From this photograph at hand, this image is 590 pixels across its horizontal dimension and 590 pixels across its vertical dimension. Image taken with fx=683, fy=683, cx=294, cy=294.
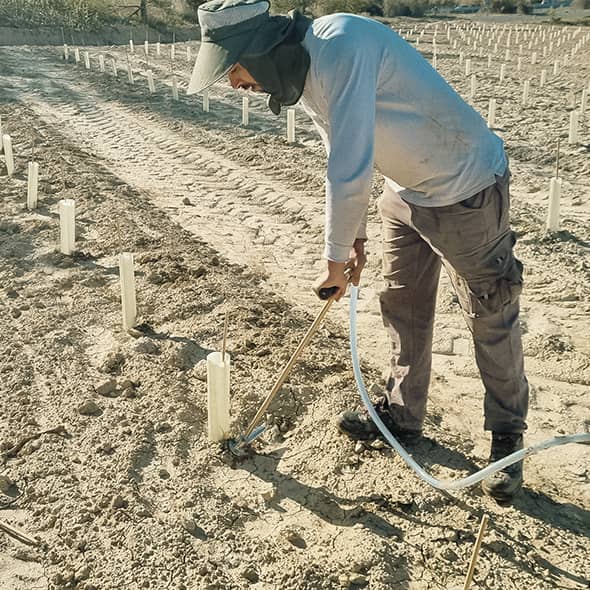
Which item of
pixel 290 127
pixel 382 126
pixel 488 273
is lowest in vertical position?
pixel 290 127

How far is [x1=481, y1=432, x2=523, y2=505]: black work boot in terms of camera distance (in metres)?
2.52

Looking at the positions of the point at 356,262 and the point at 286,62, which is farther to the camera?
the point at 356,262

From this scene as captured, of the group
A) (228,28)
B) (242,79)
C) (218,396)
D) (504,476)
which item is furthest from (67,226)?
(504,476)

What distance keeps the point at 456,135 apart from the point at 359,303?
7.71 feet

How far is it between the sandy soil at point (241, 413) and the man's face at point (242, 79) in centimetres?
151

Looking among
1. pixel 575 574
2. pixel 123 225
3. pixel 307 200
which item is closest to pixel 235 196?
pixel 307 200

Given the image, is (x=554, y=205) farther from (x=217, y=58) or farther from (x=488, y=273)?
(x=217, y=58)

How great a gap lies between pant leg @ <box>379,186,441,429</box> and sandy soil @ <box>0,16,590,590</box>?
26 cm

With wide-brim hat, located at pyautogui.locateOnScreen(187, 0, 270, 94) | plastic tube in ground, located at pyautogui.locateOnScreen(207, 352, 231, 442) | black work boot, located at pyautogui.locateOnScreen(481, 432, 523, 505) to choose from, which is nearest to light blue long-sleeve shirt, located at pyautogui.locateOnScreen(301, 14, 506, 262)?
wide-brim hat, located at pyautogui.locateOnScreen(187, 0, 270, 94)

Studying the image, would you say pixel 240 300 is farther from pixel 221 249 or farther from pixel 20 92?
pixel 20 92

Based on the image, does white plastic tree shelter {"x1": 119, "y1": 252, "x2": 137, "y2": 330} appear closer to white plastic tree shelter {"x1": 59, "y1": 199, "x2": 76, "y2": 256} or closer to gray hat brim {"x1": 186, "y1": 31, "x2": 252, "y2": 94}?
white plastic tree shelter {"x1": 59, "y1": 199, "x2": 76, "y2": 256}

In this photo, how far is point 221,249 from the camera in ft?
17.8

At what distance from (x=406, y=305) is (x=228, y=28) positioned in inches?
49.5

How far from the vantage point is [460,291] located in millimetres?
2500
